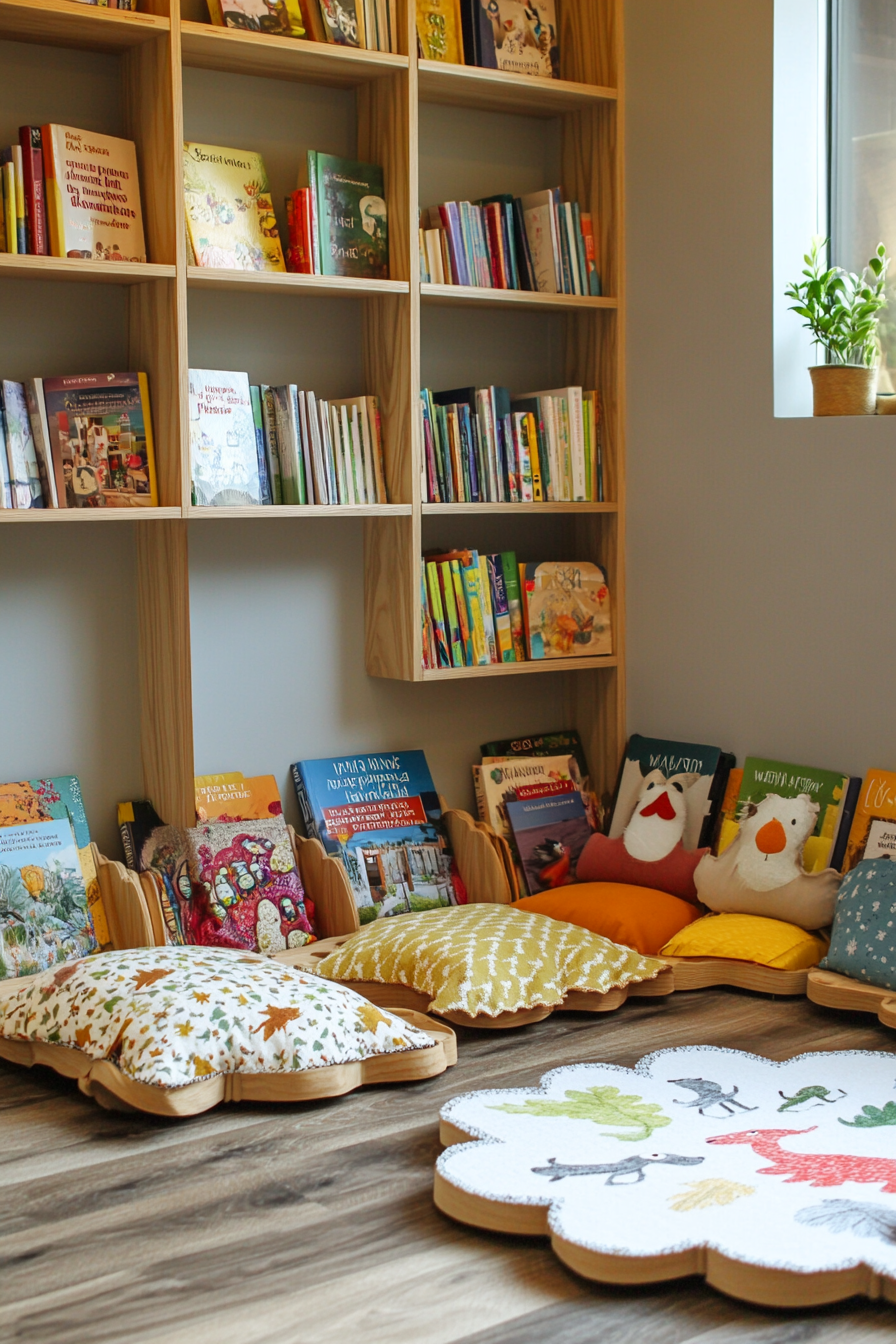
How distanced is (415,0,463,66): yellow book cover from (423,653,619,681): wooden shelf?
4.37ft

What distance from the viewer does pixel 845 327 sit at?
2.97 meters

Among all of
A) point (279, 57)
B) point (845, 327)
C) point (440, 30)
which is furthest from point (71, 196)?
point (845, 327)

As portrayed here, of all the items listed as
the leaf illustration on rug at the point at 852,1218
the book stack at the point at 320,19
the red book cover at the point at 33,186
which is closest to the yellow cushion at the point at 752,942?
the leaf illustration on rug at the point at 852,1218

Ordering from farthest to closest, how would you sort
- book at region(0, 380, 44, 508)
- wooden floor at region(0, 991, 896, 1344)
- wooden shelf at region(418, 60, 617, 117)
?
wooden shelf at region(418, 60, 617, 117), book at region(0, 380, 44, 508), wooden floor at region(0, 991, 896, 1344)

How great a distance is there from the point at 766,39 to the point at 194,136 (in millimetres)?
1230

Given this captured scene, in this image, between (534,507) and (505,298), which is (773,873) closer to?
(534,507)

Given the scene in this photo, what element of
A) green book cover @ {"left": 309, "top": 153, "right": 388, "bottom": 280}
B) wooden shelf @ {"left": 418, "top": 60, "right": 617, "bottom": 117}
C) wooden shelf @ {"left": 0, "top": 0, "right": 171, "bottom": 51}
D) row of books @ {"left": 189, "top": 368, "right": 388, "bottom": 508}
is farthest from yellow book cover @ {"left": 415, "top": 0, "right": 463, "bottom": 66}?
row of books @ {"left": 189, "top": 368, "right": 388, "bottom": 508}

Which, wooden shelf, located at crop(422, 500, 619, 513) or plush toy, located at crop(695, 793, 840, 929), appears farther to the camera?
wooden shelf, located at crop(422, 500, 619, 513)

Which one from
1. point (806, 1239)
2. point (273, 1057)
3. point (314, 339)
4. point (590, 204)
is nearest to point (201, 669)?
point (314, 339)

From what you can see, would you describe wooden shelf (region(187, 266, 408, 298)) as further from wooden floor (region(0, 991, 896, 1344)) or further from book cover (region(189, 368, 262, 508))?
wooden floor (region(0, 991, 896, 1344))

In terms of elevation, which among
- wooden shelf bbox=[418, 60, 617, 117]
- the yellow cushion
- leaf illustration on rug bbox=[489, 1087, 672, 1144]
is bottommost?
leaf illustration on rug bbox=[489, 1087, 672, 1144]

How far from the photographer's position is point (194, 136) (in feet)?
9.68

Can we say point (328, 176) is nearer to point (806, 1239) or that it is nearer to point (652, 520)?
point (652, 520)

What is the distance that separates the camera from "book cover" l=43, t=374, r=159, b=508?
2.73 metres
